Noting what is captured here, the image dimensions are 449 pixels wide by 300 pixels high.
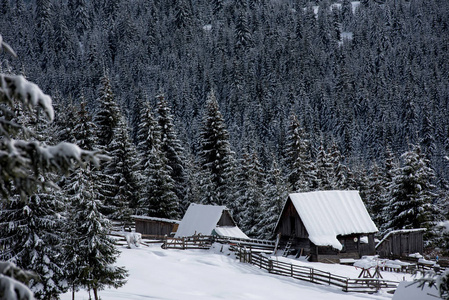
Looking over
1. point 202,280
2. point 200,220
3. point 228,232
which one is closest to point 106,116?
point 200,220

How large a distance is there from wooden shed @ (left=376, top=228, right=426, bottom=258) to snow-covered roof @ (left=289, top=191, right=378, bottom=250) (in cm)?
221

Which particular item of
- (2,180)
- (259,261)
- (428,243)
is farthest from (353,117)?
(2,180)

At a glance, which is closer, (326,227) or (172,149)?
(326,227)

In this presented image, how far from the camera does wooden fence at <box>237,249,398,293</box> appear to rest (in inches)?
1089

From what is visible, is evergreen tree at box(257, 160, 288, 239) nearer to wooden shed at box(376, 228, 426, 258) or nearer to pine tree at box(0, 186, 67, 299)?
wooden shed at box(376, 228, 426, 258)

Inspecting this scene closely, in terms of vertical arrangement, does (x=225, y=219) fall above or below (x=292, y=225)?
above

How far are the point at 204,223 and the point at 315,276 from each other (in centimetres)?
1281

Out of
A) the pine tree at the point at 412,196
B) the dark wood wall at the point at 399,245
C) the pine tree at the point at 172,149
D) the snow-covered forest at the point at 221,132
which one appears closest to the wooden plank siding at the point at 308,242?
the dark wood wall at the point at 399,245

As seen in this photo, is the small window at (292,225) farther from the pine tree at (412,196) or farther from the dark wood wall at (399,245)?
the pine tree at (412,196)

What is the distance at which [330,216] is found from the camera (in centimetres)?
3828

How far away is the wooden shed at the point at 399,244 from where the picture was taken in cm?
3950

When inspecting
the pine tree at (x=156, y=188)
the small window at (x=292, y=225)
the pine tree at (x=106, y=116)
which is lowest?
the small window at (x=292, y=225)

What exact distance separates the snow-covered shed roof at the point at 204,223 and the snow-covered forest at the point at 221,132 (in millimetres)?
4528

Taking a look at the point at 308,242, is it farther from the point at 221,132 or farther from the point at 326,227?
the point at 221,132
